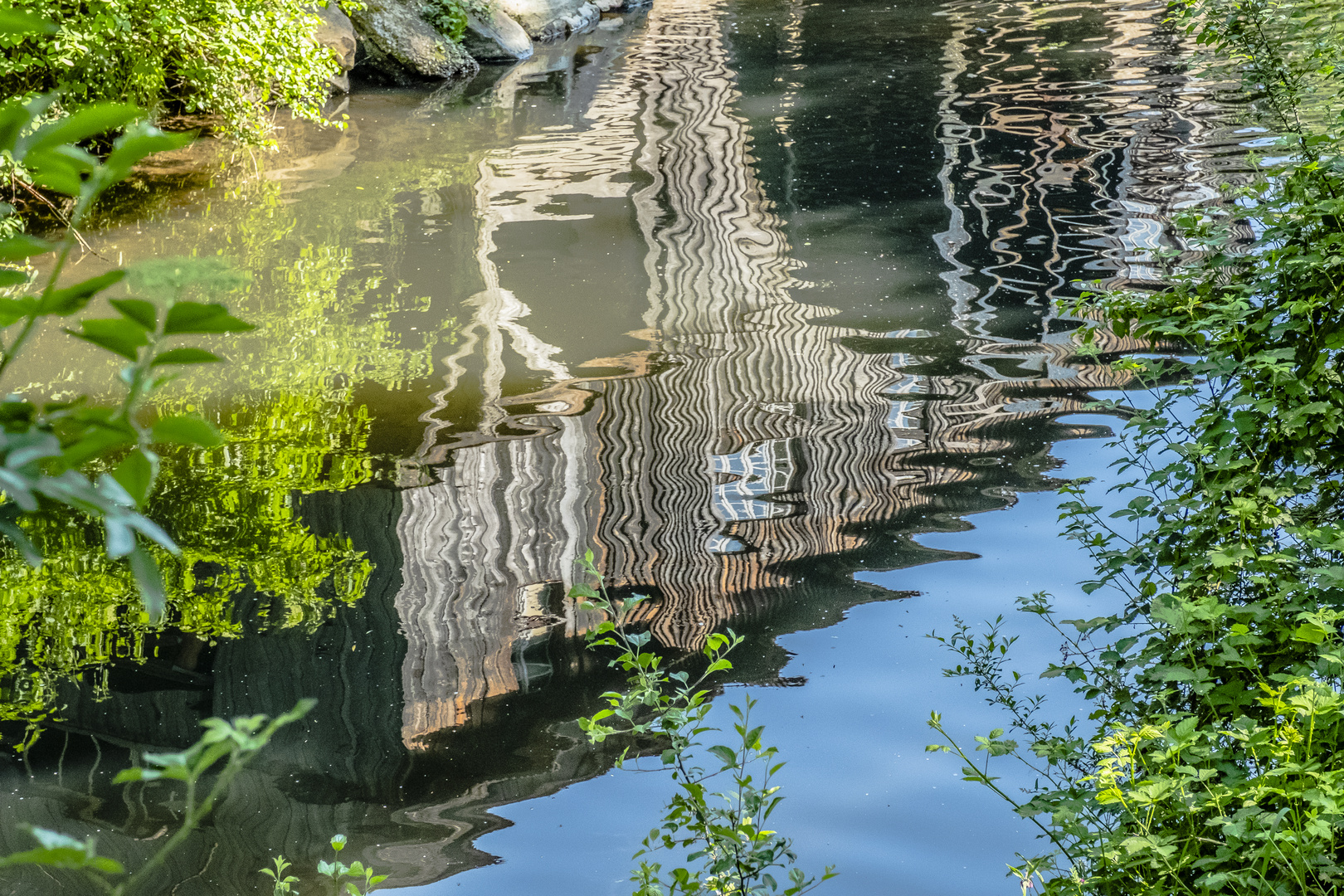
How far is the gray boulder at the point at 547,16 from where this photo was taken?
16.0 meters

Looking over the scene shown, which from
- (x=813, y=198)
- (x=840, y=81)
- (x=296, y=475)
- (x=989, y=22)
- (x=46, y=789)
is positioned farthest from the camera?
(x=989, y=22)

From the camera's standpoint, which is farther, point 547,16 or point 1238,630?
point 547,16

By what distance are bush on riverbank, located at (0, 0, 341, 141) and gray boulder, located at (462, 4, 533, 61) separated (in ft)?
18.4

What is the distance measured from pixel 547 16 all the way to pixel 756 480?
13492mm

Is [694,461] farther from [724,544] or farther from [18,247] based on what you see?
[18,247]

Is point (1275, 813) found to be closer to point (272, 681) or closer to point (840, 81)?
point (272, 681)

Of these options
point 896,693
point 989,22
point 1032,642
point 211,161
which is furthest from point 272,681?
point 989,22

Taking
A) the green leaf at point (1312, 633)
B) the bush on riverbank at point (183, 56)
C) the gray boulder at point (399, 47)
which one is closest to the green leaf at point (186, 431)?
the green leaf at point (1312, 633)

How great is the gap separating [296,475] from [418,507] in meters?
0.69

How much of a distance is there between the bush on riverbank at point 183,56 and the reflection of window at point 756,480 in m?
5.75

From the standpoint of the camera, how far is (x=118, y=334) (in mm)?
584

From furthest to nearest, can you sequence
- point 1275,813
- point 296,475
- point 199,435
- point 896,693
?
point 296,475
point 896,693
point 1275,813
point 199,435

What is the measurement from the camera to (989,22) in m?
15.6

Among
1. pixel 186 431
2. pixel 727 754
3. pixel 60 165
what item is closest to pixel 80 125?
pixel 60 165
